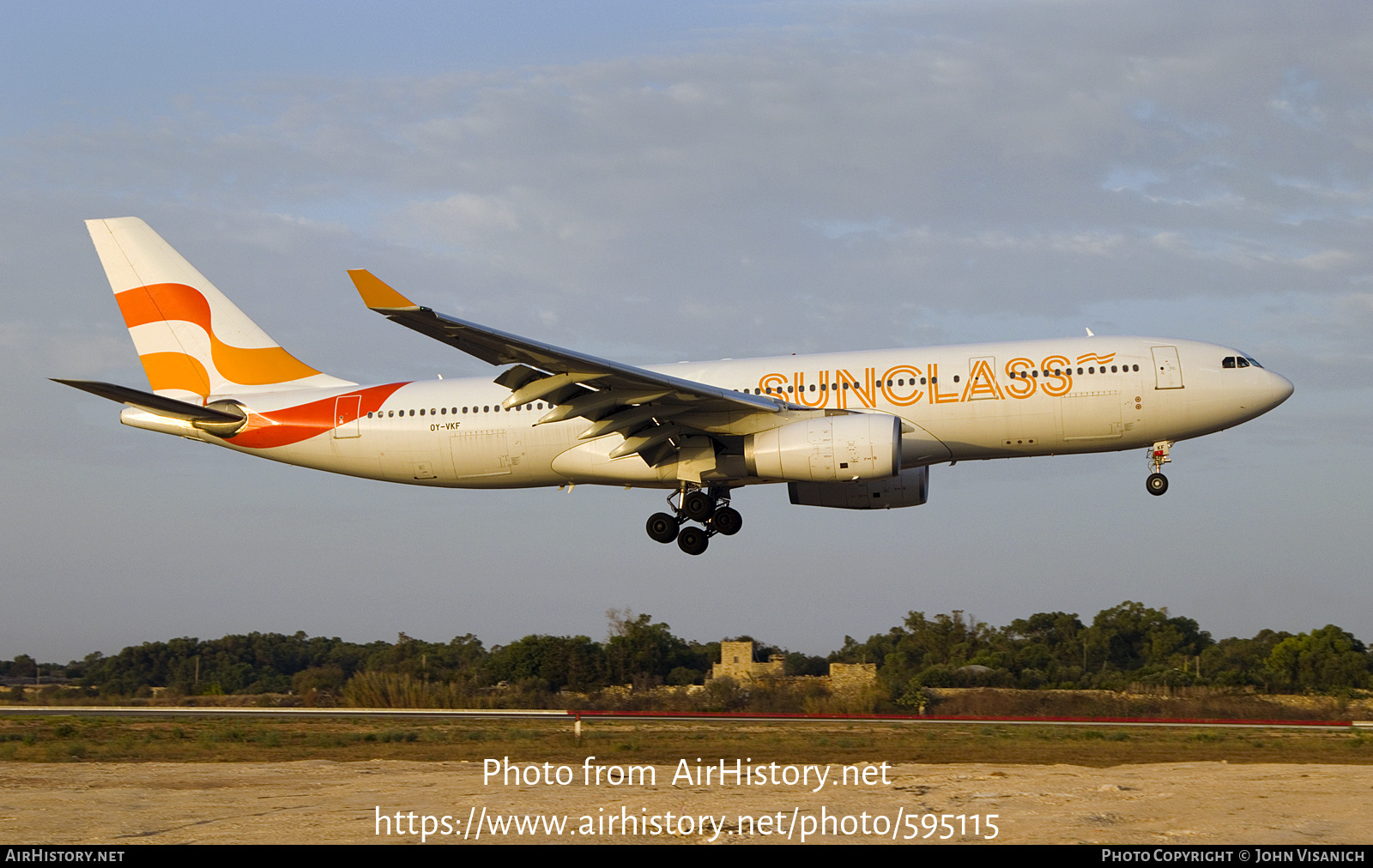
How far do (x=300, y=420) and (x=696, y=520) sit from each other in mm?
9857

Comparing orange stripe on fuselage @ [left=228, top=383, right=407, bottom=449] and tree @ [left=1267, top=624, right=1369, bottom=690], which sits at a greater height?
orange stripe on fuselage @ [left=228, top=383, right=407, bottom=449]

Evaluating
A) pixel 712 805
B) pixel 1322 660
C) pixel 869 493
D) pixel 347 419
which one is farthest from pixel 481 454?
pixel 1322 660

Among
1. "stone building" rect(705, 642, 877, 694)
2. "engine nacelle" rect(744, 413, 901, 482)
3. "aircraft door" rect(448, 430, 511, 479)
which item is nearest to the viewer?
"engine nacelle" rect(744, 413, 901, 482)

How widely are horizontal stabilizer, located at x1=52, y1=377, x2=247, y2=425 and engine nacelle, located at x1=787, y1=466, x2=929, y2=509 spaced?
44.9 feet

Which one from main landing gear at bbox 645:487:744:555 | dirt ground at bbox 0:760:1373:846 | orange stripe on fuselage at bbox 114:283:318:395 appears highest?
orange stripe on fuselage at bbox 114:283:318:395

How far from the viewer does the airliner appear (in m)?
25.7

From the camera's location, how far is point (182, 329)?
32.5m

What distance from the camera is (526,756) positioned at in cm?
2478

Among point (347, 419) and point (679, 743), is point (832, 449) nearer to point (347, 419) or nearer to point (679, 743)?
point (679, 743)

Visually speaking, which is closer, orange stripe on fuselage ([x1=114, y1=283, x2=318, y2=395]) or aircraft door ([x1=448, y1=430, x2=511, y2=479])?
aircraft door ([x1=448, y1=430, x2=511, y2=479])

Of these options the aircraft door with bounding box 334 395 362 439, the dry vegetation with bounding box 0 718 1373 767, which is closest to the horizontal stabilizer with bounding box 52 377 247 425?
the aircraft door with bounding box 334 395 362 439

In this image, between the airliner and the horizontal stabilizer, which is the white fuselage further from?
the horizontal stabilizer
